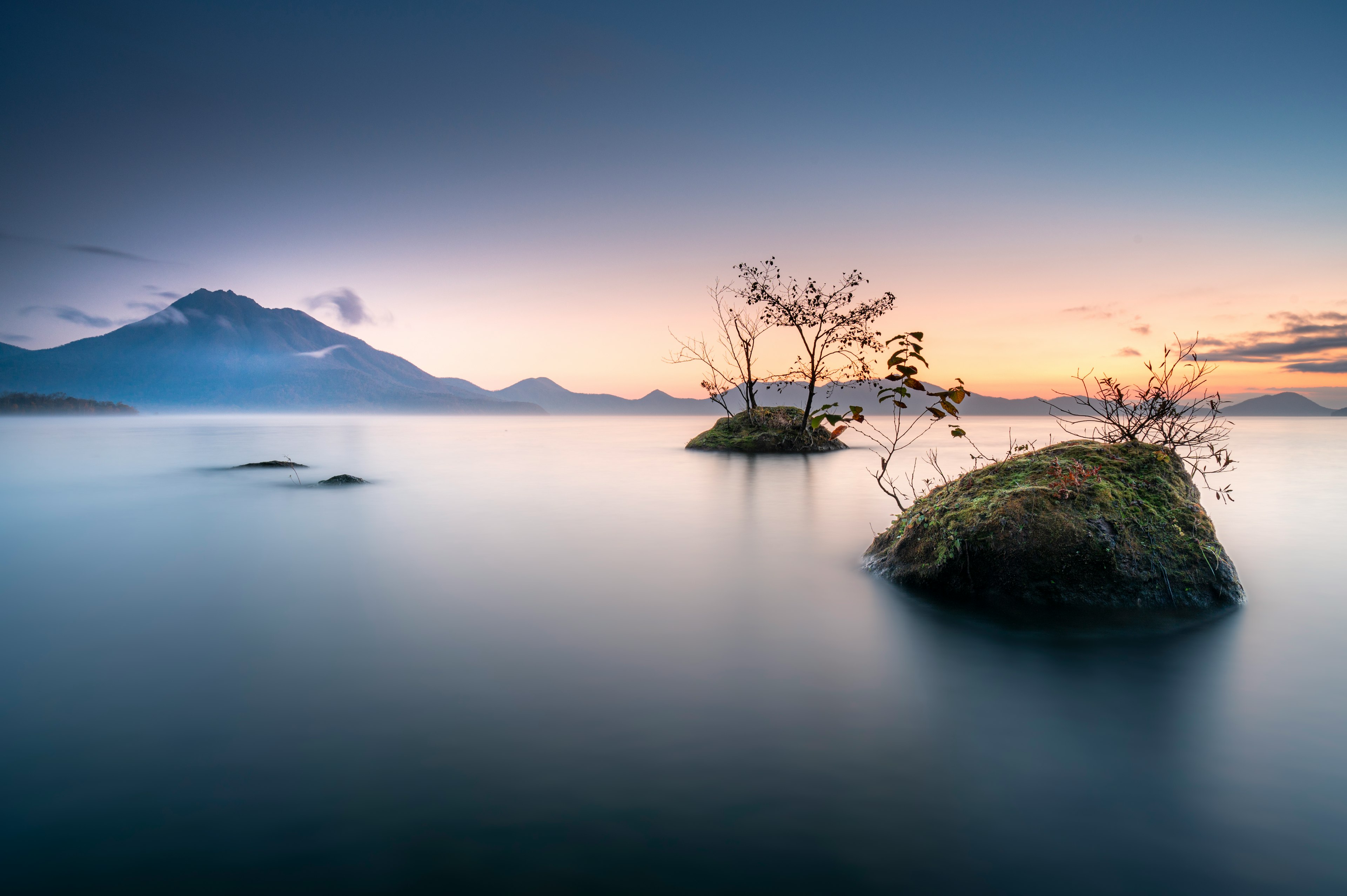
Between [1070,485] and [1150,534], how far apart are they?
0.91m

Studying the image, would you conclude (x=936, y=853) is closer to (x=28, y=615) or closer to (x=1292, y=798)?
(x=1292, y=798)

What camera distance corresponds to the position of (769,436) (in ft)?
105

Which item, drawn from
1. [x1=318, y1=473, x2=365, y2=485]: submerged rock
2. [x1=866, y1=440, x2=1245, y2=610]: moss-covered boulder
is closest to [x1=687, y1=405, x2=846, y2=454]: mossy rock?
[x1=318, y1=473, x2=365, y2=485]: submerged rock

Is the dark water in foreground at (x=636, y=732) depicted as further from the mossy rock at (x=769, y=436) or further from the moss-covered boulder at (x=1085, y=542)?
the mossy rock at (x=769, y=436)

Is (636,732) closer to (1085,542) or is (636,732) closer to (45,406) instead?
(1085,542)

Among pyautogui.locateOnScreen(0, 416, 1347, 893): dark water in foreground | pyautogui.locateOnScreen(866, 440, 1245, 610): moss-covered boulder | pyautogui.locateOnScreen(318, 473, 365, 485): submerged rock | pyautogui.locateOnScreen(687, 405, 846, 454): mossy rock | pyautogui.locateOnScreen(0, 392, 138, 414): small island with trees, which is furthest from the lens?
pyautogui.locateOnScreen(0, 392, 138, 414): small island with trees

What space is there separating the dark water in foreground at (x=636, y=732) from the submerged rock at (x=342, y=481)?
32.3ft

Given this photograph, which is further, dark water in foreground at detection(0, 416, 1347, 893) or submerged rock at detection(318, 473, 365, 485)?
submerged rock at detection(318, 473, 365, 485)

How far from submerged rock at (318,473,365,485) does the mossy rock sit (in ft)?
57.7

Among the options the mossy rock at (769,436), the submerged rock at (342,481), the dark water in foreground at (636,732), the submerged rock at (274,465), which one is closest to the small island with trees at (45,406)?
the submerged rock at (274,465)

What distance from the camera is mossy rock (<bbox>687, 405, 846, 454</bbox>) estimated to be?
1255 inches

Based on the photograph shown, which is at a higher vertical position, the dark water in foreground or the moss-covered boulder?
the moss-covered boulder

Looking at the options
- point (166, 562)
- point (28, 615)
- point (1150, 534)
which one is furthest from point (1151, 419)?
point (166, 562)

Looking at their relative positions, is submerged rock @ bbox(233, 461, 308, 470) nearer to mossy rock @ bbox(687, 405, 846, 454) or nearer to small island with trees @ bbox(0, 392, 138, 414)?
mossy rock @ bbox(687, 405, 846, 454)
